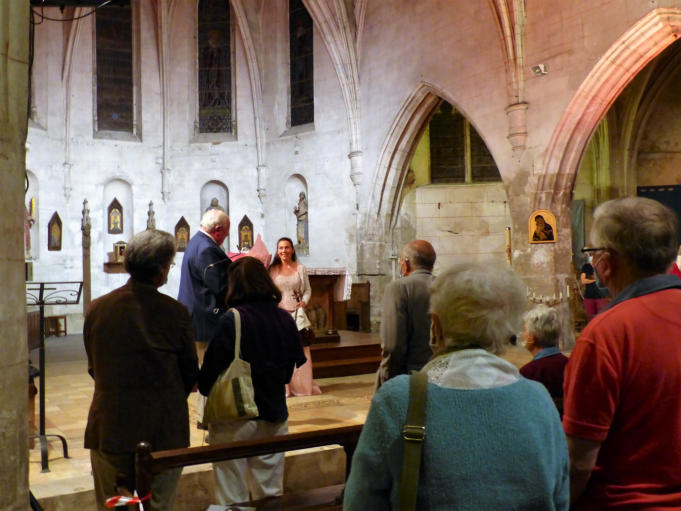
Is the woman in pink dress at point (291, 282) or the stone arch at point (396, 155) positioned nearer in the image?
the woman in pink dress at point (291, 282)

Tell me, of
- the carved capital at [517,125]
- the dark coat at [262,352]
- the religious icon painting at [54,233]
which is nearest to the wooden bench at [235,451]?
the dark coat at [262,352]

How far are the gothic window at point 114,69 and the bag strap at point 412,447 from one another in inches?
634

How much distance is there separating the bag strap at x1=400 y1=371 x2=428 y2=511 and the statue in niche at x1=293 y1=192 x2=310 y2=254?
14.4m

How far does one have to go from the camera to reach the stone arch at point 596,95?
872 centimetres

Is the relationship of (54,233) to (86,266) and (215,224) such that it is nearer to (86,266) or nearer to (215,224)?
(86,266)

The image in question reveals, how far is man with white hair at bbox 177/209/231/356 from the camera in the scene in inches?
154

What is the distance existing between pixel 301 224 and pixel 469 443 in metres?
14.8

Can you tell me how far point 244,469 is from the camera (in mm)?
3197

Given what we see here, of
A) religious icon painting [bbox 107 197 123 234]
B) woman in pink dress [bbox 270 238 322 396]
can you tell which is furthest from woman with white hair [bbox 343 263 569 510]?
religious icon painting [bbox 107 197 123 234]

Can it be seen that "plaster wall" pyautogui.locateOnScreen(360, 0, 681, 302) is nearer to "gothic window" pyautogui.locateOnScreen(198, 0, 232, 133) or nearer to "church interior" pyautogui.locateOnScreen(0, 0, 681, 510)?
"church interior" pyautogui.locateOnScreen(0, 0, 681, 510)

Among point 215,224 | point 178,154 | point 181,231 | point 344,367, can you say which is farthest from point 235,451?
point 178,154

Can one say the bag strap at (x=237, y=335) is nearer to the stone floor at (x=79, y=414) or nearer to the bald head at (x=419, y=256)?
the bald head at (x=419, y=256)

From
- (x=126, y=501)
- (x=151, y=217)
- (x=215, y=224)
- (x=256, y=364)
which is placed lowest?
(x=126, y=501)

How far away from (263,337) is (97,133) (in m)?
14.2
